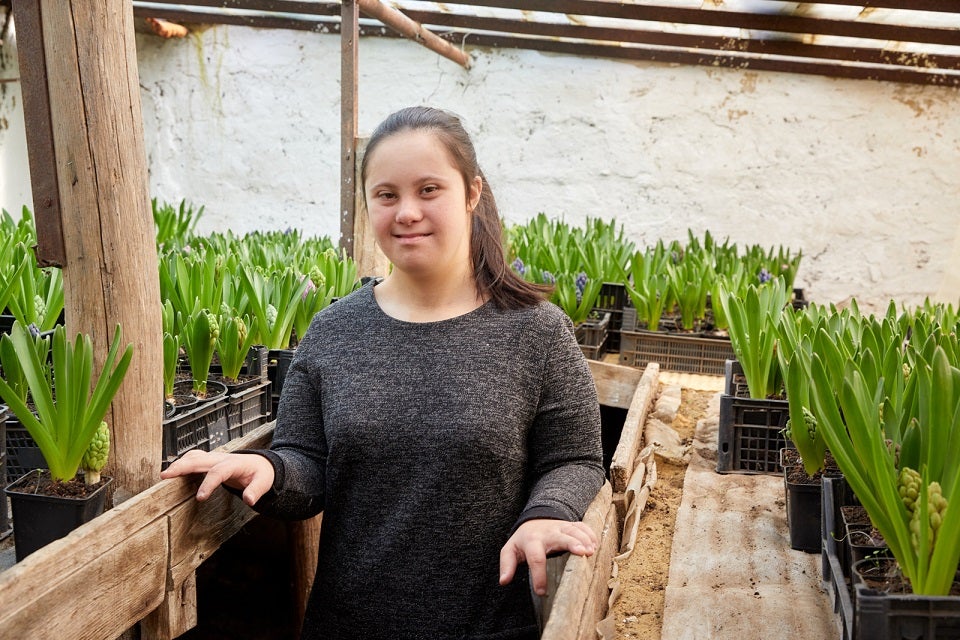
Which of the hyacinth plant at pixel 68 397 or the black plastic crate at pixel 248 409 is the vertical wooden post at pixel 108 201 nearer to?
the hyacinth plant at pixel 68 397

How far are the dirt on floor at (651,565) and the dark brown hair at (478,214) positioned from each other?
63 centimetres

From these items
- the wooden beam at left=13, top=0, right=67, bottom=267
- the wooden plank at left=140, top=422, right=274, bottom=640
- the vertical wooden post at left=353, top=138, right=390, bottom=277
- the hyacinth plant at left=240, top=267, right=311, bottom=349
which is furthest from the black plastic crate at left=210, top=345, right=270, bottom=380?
the vertical wooden post at left=353, top=138, right=390, bottom=277

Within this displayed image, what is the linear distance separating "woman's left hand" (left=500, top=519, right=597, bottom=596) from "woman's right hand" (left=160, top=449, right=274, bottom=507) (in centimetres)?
42

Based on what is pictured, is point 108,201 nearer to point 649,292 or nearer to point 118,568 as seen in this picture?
point 118,568

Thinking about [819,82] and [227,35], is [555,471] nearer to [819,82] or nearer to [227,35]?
[819,82]

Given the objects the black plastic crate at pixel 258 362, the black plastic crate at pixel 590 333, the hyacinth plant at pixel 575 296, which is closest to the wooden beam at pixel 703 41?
the hyacinth plant at pixel 575 296

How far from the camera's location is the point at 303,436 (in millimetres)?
1620

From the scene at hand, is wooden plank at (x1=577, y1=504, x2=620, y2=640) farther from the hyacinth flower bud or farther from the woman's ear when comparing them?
the hyacinth flower bud

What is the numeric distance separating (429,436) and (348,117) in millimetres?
2451

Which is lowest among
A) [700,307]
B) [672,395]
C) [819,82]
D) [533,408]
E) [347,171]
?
[672,395]

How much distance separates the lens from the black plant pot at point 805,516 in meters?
1.91

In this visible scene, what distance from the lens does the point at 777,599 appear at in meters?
1.69

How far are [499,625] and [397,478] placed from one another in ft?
1.01

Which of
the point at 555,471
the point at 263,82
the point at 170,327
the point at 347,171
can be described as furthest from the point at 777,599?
the point at 263,82
